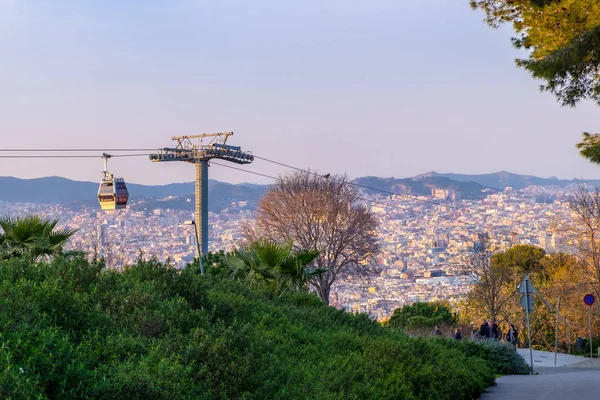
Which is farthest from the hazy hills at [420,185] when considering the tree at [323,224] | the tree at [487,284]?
the tree at [487,284]

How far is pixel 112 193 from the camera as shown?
4603 centimetres

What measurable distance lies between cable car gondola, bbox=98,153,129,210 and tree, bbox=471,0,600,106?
3159 centimetres

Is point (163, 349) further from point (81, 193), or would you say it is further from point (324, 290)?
point (81, 193)

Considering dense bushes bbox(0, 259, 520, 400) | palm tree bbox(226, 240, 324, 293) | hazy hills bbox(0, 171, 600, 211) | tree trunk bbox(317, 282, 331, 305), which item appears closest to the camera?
dense bushes bbox(0, 259, 520, 400)

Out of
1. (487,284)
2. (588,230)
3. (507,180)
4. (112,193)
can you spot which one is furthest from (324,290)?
(507,180)

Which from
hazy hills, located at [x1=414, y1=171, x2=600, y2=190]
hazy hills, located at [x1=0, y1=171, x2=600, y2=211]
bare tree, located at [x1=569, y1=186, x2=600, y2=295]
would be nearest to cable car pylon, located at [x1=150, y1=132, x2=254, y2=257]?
hazy hills, located at [x1=0, y1=171, x2=600, y2=211]

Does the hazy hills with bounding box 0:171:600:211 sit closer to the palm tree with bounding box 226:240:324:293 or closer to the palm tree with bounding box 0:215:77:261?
the palm tree with bounding box 226:240:324:293

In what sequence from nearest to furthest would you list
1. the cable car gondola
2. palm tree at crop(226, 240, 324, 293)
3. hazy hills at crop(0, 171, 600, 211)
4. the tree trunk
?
palm tree at crop(226, 240, 324, 293) < the cable car gondola < the tree trunk < hazy hills at crop(0, 171, 600, 211)

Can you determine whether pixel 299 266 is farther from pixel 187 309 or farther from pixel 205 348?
pixel 205 348

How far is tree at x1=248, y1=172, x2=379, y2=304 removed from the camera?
168ft

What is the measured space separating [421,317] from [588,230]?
1027 cm

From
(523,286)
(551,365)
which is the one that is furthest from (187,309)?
(551,365)

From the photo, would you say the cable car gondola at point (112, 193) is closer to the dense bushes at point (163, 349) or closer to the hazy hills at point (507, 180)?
the dense bushes at point (163, 349)

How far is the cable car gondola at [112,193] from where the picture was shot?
46219 millimetres
